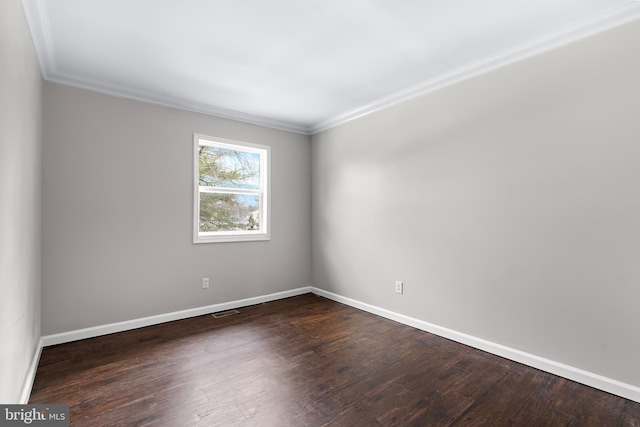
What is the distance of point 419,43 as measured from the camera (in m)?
2.32

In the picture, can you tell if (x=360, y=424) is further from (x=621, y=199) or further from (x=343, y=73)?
(x=343, y=73)

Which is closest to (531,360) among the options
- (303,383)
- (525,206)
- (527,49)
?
(525,206)

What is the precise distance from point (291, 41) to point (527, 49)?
182cm

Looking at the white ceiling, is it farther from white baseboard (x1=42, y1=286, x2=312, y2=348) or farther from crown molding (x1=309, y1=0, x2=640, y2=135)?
white baseboard (x1=42, y1=286, x2=312, y2=348)

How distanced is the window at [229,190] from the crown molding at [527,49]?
1.70 meters

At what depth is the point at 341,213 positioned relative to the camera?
4.04 metres

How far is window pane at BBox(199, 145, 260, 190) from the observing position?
149 inches

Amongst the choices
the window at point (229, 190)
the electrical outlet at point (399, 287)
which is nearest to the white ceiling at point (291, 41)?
the window at point (229, 190)

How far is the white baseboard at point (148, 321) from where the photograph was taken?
278cm

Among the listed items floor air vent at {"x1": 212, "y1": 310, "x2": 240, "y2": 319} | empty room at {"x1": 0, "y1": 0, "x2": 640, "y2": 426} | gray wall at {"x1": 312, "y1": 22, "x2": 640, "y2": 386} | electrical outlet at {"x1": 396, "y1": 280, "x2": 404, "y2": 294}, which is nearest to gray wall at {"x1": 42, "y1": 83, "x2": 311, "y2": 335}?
empty room at {"x1": 0, "y1": 0, "x2": 640, "y2": 426}

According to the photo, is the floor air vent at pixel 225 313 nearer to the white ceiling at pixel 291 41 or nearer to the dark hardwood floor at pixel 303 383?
the dark hardwood floor at pixel 303 383

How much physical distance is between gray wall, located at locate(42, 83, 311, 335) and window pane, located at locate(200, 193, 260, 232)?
265 millimetres

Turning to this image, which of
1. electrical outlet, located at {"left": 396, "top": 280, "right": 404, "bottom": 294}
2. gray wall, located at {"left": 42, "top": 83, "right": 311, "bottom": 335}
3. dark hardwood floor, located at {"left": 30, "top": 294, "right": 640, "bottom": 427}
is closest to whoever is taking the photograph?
dark hardwood floor, located at {"left": 30, "top": 294, "right": 640, "bottom": 427}

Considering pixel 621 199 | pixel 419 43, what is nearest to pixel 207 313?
pixel 419 43
